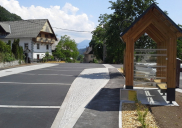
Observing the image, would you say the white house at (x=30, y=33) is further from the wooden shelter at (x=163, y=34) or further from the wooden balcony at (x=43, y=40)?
the wooden shelter at (x=163, y=34)

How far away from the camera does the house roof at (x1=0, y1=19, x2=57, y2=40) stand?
44.7 meters

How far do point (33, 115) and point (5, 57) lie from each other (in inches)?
809

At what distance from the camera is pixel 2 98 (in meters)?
8.70

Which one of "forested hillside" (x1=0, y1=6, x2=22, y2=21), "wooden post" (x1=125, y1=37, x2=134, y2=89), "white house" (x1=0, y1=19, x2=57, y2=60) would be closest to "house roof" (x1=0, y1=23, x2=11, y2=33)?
"white house" (x1=0, y1=19, x2=57, y2=60)

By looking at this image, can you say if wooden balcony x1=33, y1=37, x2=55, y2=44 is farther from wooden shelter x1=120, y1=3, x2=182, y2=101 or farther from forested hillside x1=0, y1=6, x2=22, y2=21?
wooden shelter x1=120, y1=3, x2=182, y2=101

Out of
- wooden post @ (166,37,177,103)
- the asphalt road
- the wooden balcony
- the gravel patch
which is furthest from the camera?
the wooden balcony

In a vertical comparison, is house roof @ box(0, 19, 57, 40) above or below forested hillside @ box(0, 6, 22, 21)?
below

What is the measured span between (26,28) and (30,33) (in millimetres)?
2255

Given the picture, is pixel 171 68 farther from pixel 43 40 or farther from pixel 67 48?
pixel 67 48

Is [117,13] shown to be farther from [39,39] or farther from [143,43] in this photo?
[39,39]

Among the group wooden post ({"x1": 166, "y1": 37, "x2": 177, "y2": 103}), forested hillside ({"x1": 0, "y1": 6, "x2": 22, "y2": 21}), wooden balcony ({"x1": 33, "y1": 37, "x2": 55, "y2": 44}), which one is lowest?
wooden post ({"x1": 166, "y1": 37, "x2": 177, "y2": 103})

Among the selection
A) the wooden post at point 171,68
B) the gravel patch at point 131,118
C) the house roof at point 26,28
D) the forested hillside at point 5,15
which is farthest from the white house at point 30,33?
the gravel patch at point 131,118

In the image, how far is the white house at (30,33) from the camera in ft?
147

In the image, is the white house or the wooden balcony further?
the wooden balcony
